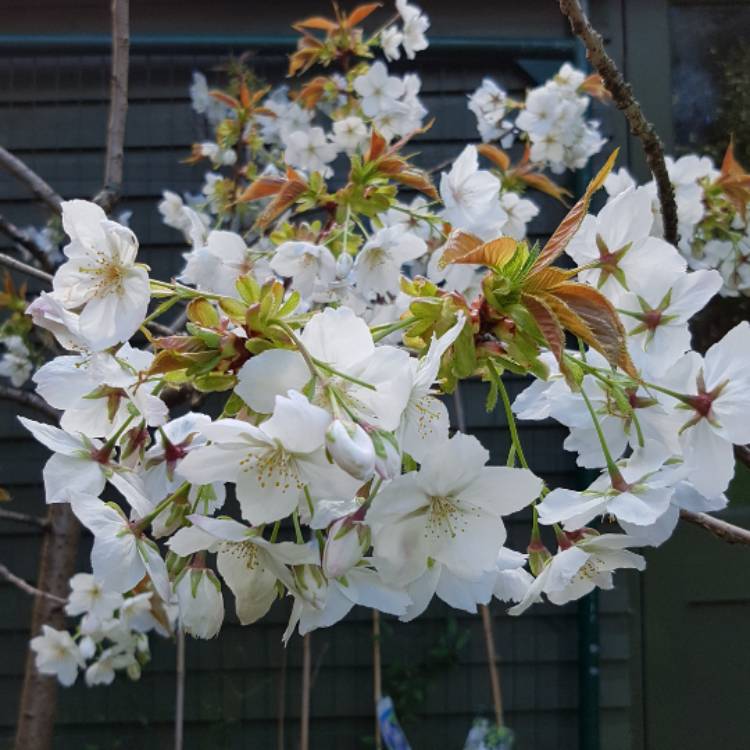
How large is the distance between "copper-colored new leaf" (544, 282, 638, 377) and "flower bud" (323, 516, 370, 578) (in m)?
0.17

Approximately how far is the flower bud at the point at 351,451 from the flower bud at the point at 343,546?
0.25 ft

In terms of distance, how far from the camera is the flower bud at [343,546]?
0.49 metres

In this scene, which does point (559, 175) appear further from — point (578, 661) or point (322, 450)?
point (322, 450)

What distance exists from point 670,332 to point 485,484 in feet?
0.62

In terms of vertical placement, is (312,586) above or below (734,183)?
below

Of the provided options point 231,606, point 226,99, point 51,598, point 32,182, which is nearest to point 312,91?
point 226,99

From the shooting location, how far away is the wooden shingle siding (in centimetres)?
240

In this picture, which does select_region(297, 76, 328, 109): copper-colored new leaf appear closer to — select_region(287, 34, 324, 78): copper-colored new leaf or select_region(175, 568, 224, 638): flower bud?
select_region(287, 34, 324, 78): copper-colored new leaf

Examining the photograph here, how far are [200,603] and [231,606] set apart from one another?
5.92 feet

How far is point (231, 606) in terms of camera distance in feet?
7.59

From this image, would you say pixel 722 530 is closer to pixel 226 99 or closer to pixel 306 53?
pixel 306 53

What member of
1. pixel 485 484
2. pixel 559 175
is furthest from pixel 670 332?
pixel 559 175

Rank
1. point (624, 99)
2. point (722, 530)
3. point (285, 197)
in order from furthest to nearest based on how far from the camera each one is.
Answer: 1. point (285, 197)
2. point (624, 99)
3. point (722, 530)

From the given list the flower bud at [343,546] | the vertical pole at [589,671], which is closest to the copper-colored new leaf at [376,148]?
the flower bud at [343,546]
